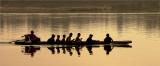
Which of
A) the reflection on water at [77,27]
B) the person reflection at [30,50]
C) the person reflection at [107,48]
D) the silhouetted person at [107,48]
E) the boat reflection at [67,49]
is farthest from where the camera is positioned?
the reflection on water at [77,27]

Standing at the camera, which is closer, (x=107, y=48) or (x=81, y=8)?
(x=107, y=48)

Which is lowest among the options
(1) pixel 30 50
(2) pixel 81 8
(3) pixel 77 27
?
(1) pixel 30 50

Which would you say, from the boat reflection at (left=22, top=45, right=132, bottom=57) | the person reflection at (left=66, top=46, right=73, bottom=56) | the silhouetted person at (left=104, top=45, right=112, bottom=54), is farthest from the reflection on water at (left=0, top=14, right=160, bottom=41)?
the silhouetted person at (left=104, top=45, right=112, bottom=54)

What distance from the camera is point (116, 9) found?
120 metres

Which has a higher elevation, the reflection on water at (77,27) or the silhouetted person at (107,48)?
the reflection on water at (77,27)

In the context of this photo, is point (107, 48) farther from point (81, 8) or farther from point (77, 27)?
point (81, 8)

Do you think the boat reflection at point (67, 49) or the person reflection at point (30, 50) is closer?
the person reflection at point (30, 50)

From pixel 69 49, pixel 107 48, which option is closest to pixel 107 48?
pixel 107 48

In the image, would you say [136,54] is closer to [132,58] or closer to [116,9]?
[132,58]

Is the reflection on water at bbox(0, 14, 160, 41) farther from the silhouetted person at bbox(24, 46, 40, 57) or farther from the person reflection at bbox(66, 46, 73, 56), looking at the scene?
the person reflection at bbox(66, 46, 73, 56)

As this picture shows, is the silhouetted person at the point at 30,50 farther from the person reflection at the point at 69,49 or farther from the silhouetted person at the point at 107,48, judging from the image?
the silhouetted person at the point at 107,48

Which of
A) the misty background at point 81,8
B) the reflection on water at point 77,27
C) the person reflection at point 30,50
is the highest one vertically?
the misty background at point 81,8

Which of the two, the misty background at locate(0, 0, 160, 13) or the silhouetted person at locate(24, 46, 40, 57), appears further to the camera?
the misty background at locate(0, 0, 160, 13)

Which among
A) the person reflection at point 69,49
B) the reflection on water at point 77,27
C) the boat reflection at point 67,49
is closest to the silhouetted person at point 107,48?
the boat reflection at point 67,49
